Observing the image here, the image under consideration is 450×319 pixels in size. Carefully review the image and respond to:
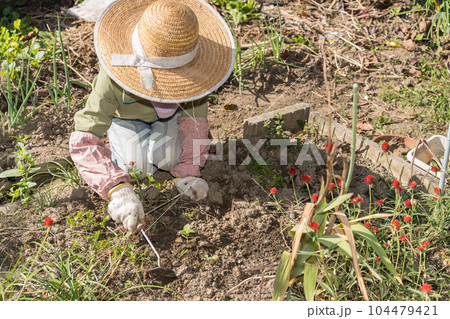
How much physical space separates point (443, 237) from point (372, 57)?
6.37ft

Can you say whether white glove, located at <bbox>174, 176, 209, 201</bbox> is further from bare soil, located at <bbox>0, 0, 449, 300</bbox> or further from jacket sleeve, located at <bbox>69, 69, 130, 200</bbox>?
jacket sleeve, located at <bbox>69, 69, 130, 200</bbox>

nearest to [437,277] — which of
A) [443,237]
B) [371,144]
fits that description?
[443,237]

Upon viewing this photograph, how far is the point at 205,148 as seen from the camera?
3.09m

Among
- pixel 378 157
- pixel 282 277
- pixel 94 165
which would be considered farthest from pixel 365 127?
pixel 94 165

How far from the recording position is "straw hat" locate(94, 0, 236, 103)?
2.43 meters

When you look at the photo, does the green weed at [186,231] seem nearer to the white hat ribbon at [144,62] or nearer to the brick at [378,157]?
the white hat ribbon at [144,62]

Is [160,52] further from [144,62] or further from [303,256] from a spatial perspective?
[303,256]

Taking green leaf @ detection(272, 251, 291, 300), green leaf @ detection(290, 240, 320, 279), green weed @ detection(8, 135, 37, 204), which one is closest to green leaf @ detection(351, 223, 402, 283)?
green leaf @ detection(290, 240, 320, 279)

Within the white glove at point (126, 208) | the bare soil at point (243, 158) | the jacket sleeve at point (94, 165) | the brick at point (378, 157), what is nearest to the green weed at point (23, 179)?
the bare soil at point (243, 158)

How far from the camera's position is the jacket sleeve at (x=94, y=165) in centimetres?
273

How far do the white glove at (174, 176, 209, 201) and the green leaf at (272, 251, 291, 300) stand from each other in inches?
34.0

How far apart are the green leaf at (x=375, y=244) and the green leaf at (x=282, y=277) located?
29 centimetres
